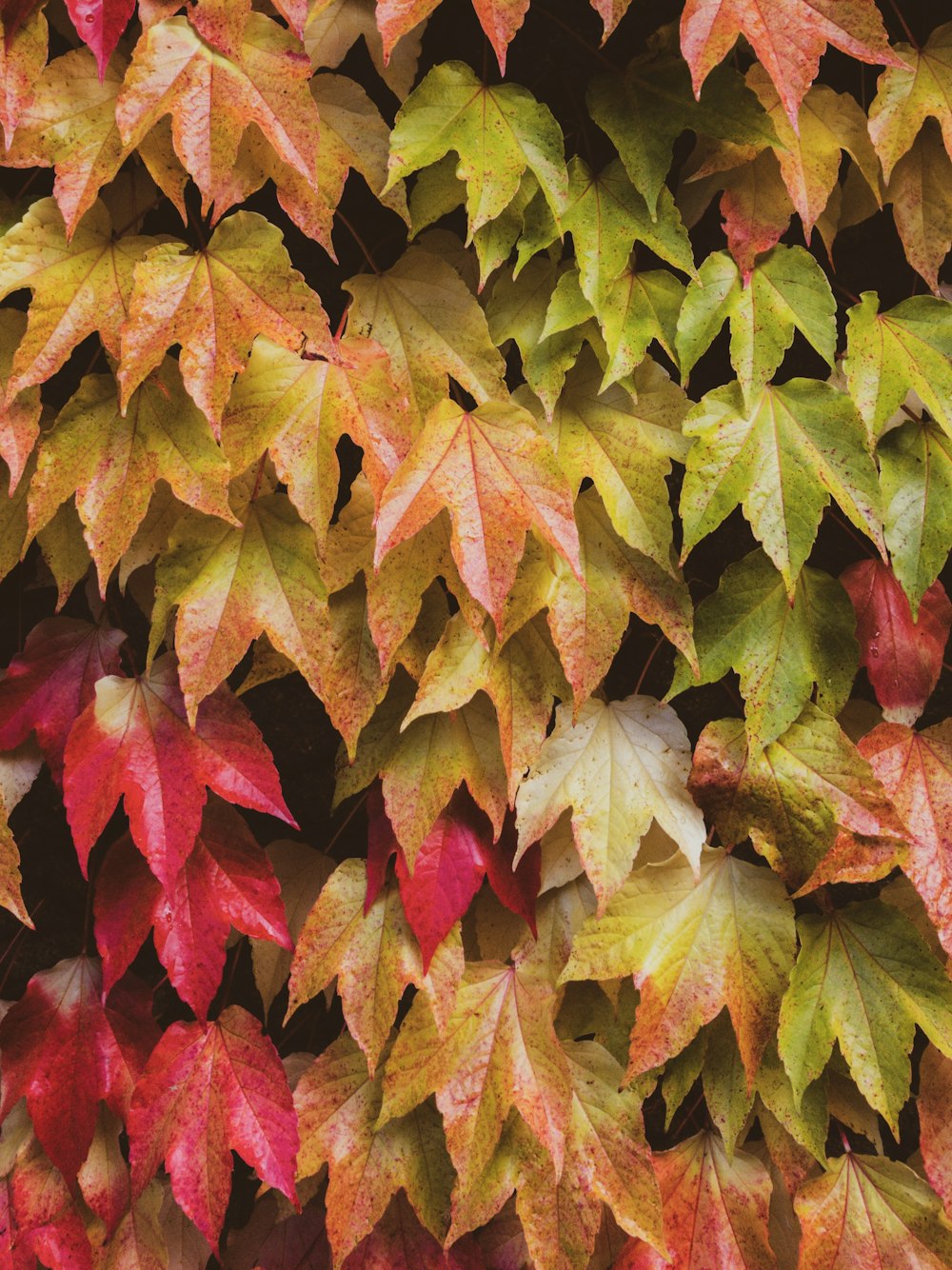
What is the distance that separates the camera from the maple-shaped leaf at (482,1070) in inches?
43.3

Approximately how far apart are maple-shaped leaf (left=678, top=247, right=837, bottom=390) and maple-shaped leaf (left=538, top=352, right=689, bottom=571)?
0.06m

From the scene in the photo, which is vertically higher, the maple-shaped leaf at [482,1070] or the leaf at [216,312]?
the leaf at [216,312]

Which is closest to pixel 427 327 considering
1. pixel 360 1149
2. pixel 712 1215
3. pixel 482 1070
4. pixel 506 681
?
pixel 506 681

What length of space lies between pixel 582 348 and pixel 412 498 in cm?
32

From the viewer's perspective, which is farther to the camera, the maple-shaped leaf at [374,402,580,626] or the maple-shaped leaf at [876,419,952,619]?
the maple-shaped leaf at [876,419,952,619]

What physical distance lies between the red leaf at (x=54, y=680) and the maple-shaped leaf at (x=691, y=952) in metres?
0.66

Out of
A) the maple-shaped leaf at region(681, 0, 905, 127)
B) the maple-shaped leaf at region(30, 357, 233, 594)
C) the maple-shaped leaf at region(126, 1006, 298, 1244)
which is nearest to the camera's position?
the maple-shaped leaf at region(681, 0, 905, 127)

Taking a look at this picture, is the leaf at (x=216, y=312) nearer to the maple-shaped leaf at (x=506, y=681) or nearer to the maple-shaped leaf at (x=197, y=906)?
the maple-shaped leaf at (x=506, y=681)

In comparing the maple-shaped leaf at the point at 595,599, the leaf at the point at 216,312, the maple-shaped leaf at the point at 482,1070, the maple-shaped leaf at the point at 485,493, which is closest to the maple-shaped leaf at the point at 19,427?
the leaf at the point at 216,312

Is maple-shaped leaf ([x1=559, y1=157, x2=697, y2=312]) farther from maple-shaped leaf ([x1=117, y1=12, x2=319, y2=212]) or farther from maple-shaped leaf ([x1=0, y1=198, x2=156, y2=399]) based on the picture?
maple-shaped leaf ([x1=0, y1=198, x2=156, y2=399])

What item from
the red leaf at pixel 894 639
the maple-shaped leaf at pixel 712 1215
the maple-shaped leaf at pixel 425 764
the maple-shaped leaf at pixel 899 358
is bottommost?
the maple-shaped leaf at pixel 712 1215

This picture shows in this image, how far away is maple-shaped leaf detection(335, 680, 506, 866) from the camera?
1.08 meters

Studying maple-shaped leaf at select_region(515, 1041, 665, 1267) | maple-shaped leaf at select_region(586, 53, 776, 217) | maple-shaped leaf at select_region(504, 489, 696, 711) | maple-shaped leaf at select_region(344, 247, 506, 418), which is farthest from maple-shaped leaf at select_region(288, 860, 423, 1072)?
maple-shaped leaf at select_region(586, 53, 776, 217)

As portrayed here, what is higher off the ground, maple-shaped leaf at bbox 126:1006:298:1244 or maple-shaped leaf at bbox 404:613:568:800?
maple-shaped leaf at bbox 404:613:568:800
